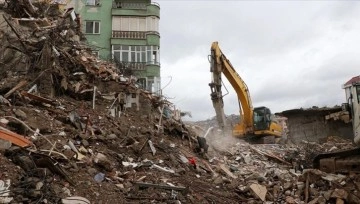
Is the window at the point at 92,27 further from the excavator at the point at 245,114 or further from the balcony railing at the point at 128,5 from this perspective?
the excavator at the point at 245,114

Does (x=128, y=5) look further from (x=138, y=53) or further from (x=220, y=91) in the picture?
(x=220, y=91)

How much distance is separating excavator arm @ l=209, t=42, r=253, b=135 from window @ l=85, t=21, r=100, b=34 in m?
11.8

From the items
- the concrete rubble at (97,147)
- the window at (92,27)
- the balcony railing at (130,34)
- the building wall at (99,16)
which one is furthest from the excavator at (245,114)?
the window at (92,27)

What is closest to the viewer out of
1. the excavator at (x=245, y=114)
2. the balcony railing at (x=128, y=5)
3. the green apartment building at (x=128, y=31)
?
the excavator at (x=245, y=114)

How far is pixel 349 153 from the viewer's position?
10.3 m

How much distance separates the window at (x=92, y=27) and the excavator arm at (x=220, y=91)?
38.7ft

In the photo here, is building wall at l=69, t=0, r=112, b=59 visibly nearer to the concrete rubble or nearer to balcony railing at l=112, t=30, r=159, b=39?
balcony railing at l=112, t=30, r=159, b=39

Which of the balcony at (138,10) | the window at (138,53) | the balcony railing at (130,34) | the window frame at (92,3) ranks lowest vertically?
the window at (138,53)

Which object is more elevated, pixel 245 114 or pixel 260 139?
pixel 245 114

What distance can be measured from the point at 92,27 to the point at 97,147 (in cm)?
2017

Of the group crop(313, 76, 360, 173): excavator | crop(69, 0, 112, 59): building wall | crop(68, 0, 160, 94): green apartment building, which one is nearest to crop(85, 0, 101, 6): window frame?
crop(68, 0, 160, 94): green apartment building

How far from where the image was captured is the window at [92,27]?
89.3 feet

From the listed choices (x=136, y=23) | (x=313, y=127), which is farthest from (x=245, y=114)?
(x=136, y=23)

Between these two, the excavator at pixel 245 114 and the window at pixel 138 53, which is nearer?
the excavator at pixel 245 114
